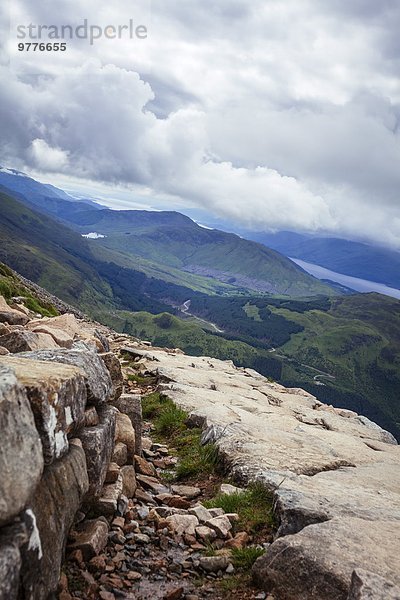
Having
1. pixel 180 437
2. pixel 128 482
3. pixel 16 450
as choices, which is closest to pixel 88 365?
pixel 128 482

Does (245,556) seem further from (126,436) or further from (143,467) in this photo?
(143,467)

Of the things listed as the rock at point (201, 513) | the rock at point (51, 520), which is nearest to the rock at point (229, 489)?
the rock at point (201, 513)

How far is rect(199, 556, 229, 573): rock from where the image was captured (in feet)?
28.8

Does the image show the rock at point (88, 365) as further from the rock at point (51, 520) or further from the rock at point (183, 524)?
the rock at point (183, 524)

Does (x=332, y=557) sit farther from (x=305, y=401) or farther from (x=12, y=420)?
(x=305, y=401)

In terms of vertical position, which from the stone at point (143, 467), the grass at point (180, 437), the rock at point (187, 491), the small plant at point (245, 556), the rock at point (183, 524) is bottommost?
the grass at point (180, 437)

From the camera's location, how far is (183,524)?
400 inches

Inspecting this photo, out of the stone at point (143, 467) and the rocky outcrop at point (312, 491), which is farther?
the stone at point (143, 467)

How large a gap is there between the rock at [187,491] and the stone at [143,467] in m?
0.98

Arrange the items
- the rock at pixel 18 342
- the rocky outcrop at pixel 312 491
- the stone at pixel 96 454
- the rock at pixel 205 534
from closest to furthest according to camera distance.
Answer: the rocky outcrop at pixel 312 491, the stone at pixel 96 454, the rock at pixel 205 534, the rock at pixel 18 342

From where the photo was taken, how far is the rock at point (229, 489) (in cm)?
1182

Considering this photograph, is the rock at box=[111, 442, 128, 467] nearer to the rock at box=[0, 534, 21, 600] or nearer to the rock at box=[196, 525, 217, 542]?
the rock at box=[196, 525, 217, 542]

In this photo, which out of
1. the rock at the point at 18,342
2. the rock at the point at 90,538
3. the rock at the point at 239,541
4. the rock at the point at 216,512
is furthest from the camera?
the rock at the point at 18,342

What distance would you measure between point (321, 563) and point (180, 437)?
1051cm
